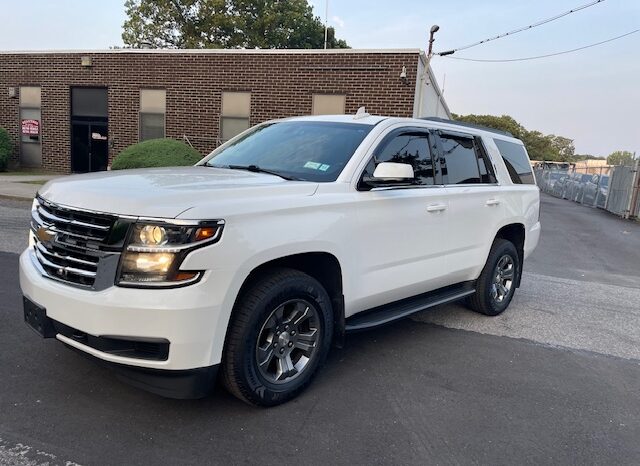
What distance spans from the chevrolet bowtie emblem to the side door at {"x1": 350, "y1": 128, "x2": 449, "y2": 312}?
6.05ft

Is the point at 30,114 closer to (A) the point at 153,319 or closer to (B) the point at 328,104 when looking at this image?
(B) the point at 328,104

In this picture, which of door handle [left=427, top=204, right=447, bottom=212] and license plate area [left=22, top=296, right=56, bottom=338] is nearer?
license plate area [left=22, top=296, right=56, bottom=338]

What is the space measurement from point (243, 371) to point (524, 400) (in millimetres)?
1971

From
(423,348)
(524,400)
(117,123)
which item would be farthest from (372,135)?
(117,123)

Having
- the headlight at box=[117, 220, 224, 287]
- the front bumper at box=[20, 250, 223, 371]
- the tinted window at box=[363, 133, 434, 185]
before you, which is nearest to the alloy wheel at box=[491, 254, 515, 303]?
the tinted window at box=[363, 133, 434, 185]

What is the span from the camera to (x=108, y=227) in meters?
2.76

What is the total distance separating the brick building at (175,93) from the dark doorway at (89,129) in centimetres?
4

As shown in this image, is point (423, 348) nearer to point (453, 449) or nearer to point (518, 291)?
point (453, 449)

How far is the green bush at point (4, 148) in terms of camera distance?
1911 cm

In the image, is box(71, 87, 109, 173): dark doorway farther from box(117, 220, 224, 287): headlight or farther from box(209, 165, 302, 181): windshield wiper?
box(117, 220, 224, 287): headlight

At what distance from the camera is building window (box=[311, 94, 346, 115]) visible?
16.2 metres

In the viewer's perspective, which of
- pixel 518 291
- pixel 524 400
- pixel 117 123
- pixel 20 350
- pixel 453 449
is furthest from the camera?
pixel 117 123

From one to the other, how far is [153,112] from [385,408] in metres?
17.2

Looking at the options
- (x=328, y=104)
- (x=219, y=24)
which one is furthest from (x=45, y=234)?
(x=219, y=24)
